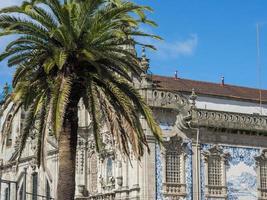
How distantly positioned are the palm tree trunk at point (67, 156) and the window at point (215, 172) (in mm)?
17073

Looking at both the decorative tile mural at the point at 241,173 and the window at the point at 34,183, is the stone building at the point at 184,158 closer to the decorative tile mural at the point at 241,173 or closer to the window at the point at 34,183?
the decorative tile mural at the point at 241,173

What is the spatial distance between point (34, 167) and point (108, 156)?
889cm

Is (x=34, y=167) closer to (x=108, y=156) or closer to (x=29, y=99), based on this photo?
(x=108, y=156)

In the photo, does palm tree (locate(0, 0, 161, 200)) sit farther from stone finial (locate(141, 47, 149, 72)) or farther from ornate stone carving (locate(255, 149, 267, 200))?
ornate stone carving (locate(255, 149, 267, 200))

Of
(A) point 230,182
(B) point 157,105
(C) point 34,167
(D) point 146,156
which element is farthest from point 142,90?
(C) point 34,167

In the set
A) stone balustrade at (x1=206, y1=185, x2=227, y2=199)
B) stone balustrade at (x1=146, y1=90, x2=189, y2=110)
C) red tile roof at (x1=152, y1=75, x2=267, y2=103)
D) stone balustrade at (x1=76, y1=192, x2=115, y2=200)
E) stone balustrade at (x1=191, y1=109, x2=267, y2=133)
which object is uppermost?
red tile roof at (x1=152, y1=75, x2=267, y2=103)

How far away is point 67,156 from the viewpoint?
23.9 m

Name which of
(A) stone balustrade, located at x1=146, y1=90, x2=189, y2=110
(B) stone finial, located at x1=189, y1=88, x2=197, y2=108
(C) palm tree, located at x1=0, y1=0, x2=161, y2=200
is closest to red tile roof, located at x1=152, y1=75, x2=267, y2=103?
(B) stone finial, located at x1=189, y1=88, x2=197, y2=108

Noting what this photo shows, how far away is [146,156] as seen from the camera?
124 feet

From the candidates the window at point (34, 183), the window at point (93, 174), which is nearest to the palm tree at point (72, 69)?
the window at point (93, 174)

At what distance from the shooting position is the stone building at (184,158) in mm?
38281

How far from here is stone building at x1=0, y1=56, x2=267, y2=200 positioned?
38.3m

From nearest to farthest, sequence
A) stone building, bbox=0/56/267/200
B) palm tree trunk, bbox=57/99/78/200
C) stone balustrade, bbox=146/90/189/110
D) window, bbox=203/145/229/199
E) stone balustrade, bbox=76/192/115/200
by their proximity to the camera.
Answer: palm tree trunk, bbox=57/99/78/200
stone building, bbox=0/56/267/200
stone balustrade, bbox=146/90/189/110
stone balustrade, bbox=76/192/115/200
window, bbox=203/145/229/199

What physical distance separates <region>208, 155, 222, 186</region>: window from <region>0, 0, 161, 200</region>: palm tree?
15.8 meters
